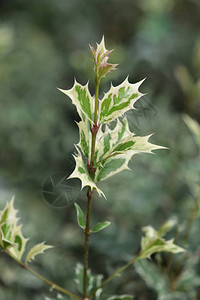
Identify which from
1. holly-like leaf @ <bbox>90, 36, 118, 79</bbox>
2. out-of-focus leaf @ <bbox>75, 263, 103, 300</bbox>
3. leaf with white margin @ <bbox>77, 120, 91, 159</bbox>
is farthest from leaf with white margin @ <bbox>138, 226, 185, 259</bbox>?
holly-like leaf @ <bbox>90, 36, 118, 79</bbox>

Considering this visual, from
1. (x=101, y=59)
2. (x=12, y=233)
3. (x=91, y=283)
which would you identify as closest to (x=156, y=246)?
(x=91, y=283)

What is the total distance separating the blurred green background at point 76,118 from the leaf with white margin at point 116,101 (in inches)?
9.9

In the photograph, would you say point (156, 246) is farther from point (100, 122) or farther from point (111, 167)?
point (100, 122)

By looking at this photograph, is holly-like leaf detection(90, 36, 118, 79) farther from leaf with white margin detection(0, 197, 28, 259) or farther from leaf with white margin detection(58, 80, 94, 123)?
leaf with white margin detection(0, 197, 28, 259)

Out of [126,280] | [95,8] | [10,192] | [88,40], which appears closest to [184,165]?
[126,280]

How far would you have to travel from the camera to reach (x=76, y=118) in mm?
2445

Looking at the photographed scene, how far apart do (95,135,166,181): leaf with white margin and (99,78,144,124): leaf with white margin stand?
2.5 inches

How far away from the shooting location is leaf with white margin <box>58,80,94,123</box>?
0.78m

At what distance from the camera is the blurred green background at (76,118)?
1.63 metres

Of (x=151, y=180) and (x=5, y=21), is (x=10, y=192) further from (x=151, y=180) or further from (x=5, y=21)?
(x=5, y=21)

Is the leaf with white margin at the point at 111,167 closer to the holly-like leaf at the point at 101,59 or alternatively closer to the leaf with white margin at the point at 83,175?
the leaf with white margin at the point at 83,175

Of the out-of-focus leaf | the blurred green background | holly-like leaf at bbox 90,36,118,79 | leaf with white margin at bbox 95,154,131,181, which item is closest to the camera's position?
holly-like leaf at bbox 90,36,118,79

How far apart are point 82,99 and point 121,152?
5.6 inches

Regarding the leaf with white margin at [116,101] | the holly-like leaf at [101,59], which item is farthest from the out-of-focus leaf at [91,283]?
the holly-like leaf at [101,59]
